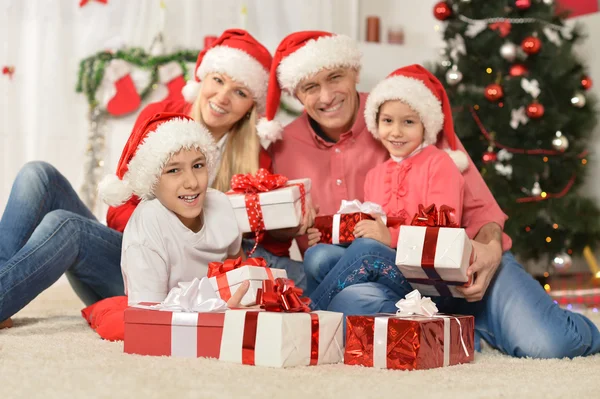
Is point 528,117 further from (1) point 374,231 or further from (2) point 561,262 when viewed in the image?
(1) point 374,231

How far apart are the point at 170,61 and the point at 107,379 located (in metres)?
3.19

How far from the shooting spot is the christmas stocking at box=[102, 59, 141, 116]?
4352mm

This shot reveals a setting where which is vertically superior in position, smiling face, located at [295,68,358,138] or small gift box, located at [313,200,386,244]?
smiling face, located at [295,68,358,138]

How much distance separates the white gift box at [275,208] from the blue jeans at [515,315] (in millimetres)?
380

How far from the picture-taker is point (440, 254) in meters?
1.93

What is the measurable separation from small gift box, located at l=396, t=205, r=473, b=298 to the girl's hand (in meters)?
0.47

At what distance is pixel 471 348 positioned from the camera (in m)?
1.95

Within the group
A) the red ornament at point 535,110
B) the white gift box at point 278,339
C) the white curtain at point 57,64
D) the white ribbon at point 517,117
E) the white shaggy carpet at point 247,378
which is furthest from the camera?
the white curtain at point 57,64

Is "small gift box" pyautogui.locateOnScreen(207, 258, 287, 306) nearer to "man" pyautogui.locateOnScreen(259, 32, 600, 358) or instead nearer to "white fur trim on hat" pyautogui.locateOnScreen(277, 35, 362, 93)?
"man" pyautogui.locateOnScreen(259, 32, 600, 358)

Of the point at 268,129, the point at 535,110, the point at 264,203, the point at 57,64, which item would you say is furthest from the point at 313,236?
the point at 57,64

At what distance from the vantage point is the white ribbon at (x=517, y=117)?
3.94m

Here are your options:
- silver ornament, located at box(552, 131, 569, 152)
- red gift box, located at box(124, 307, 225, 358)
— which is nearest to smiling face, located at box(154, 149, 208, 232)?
red gift box, located at box(124, 307, 225, 358)

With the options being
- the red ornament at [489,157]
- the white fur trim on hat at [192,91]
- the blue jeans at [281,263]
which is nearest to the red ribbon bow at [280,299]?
the blue jeans at [281,263]

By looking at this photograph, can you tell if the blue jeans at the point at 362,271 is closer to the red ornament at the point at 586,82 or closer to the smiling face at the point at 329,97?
the smiling face at the point at 329,97
